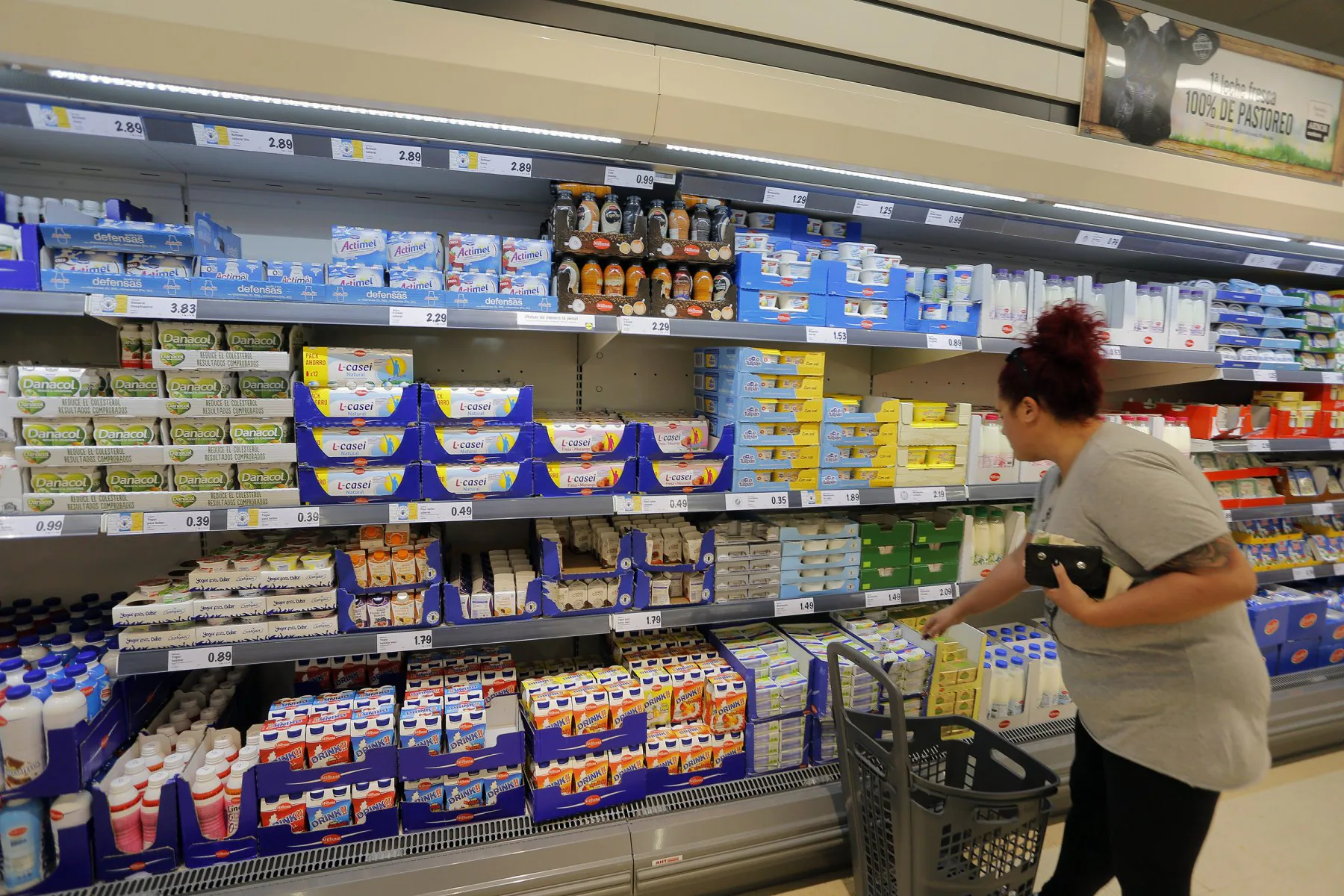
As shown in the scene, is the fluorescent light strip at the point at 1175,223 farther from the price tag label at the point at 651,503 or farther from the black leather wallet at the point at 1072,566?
the price tag label at the point at 651,503

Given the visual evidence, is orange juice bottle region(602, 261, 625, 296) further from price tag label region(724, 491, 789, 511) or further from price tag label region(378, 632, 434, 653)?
price tag label region(378, 632, 434, 653)

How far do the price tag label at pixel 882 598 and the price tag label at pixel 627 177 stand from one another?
5.27ft

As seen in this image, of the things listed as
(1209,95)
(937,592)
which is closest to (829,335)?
(937,592)

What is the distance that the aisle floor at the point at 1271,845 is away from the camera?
82.5 inches

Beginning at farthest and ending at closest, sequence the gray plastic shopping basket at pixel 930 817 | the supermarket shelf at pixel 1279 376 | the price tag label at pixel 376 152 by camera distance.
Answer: the supermarket shelf at pixel 1279 376 → the price tag label at pixel 376 152 → the gray plastic shopping basket at pixel 930 817

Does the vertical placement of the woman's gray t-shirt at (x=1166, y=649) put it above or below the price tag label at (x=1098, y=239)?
below

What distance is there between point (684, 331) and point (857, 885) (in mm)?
1710

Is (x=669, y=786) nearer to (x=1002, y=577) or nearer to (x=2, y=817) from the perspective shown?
(x=1002, y=577)

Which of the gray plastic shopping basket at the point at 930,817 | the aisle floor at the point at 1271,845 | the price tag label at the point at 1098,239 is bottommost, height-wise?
the aisle floor at the point at 1271,845

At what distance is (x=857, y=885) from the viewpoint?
1845mm

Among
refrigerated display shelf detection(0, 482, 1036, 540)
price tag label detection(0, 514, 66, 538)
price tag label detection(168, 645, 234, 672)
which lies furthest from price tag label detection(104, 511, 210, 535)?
price tag label detection(168, 645, 234, 672)

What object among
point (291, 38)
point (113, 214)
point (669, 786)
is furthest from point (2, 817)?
point (291, 38)

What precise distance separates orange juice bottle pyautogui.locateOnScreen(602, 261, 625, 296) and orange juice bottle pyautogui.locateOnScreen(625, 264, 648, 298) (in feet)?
0.06

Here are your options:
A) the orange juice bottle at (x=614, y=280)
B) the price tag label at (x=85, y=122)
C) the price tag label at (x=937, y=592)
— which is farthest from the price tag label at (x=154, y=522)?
the price tag label at (x=937, y=592)
